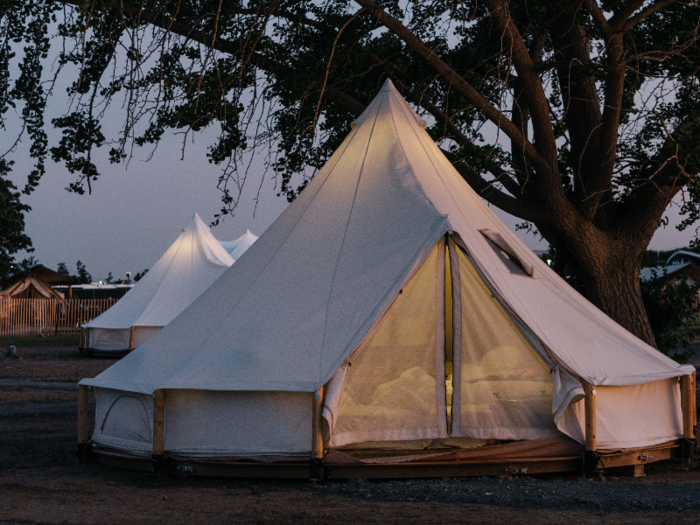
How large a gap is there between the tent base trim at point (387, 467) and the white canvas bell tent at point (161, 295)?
40.0 ft

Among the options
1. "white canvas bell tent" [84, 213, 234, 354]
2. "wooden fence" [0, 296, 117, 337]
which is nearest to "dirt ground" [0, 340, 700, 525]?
"white canvas bell tent" [84, 213, 234, 354]

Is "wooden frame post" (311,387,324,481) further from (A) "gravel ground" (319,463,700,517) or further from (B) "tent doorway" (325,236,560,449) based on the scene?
(B) "tent doorway" (325,236,560,449)

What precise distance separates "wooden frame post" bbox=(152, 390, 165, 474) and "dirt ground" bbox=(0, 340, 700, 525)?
0.16m

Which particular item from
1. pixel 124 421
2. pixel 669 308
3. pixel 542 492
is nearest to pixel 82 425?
pixel 124 421

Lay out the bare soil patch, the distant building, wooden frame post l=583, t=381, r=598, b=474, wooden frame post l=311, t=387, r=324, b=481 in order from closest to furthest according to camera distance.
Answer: wooden frame post l=311, t=387, r=324, b=481, wooden frame post l=583, t=381, r=598, b=474, the distant building, the bare soil patch

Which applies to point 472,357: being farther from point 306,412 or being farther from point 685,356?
point 685,356

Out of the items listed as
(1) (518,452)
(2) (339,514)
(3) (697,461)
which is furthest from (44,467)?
(3) (697,461)

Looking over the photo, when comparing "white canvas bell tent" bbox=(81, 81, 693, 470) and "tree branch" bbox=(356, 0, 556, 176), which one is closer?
"white canvas bell tent" bbox=(81, 81, 693, 470)

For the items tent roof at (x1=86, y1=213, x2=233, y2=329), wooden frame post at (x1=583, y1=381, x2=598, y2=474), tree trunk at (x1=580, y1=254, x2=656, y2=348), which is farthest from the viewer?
tent roof at (x1=86, y1=213, x2=233, y2=329)

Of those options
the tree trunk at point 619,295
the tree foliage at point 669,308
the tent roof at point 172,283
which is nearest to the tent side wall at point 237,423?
the tree trunk at point 619,295

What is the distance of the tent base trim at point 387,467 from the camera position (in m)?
5.52

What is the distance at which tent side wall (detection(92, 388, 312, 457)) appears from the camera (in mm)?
5512

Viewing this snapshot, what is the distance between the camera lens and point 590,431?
5652mm

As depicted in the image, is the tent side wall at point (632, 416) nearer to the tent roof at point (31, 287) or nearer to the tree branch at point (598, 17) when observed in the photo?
the tree branch at point (598, 17)
